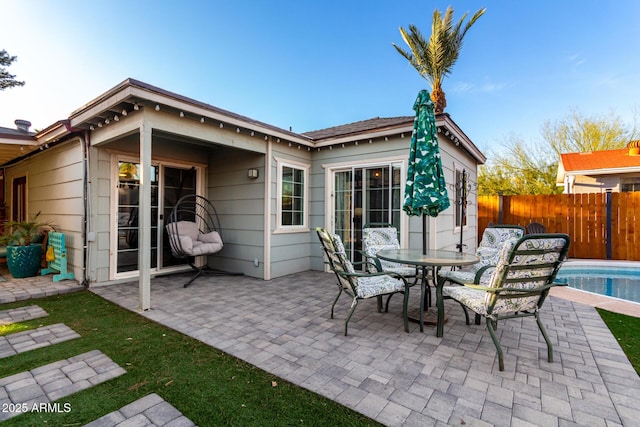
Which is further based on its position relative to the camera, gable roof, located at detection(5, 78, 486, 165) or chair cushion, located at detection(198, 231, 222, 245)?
chair cushion, located at detection(198, 231, 222, 245)

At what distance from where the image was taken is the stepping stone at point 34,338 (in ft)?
8.27

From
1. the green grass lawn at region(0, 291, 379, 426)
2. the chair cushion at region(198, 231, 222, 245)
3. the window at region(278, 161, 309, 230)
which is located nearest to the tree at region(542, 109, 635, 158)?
the window at region(278, 161, 309, 230)

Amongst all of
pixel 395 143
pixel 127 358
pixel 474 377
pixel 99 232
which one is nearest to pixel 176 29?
pixel 99 232

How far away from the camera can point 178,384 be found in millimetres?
2000

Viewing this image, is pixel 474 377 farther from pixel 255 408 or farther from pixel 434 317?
pixel 255 408

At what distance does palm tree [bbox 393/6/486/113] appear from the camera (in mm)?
8016

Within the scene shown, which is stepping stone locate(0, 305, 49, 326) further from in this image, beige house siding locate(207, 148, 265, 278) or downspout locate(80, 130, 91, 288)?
beige house siding locate(207, 148, 265, 278)

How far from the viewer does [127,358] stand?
7.75 feet

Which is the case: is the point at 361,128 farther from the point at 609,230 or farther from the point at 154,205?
the point at 609,230

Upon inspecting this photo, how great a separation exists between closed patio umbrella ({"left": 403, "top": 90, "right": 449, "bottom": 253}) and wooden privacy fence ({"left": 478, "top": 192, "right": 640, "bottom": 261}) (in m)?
7.19

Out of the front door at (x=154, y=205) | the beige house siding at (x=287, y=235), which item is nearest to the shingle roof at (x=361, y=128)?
the beige house siding at (x=287, y=235)

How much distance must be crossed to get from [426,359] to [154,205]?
16.6ft

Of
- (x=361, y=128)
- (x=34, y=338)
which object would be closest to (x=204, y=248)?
(x=34, y=338)

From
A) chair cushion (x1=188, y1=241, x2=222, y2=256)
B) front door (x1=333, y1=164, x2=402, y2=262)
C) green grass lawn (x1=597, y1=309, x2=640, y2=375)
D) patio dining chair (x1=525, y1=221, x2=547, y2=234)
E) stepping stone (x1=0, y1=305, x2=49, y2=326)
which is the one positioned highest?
front door (x1=333, y1=164, x2=402, y2=262)
